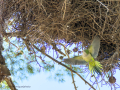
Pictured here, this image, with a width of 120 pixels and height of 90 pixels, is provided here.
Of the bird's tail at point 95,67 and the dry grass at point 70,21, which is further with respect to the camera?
the bird's tail at point 95,67

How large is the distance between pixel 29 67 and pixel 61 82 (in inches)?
13.5

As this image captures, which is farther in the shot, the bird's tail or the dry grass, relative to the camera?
the bird's tail

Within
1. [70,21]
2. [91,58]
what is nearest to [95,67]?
[91,58]

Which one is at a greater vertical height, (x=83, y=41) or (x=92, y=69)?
(x=83, y=41)

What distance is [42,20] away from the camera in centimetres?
98

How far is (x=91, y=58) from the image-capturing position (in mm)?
1049

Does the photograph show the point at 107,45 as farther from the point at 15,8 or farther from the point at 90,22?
the point at 15,8

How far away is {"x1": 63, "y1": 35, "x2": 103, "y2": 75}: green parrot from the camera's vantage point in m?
1.00

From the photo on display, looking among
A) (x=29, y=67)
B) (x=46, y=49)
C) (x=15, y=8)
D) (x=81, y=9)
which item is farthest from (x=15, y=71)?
(x=81, y=9)

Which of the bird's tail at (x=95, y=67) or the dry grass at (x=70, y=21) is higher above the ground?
the dry grass at (x=70, y=21)

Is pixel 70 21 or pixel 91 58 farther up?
pixel 70 21

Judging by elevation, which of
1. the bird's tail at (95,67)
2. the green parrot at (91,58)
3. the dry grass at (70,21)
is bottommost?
the bird's tail at (95,67)

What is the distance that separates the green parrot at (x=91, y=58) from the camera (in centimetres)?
100

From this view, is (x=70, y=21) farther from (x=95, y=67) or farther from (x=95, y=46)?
(x=95, y=67)
